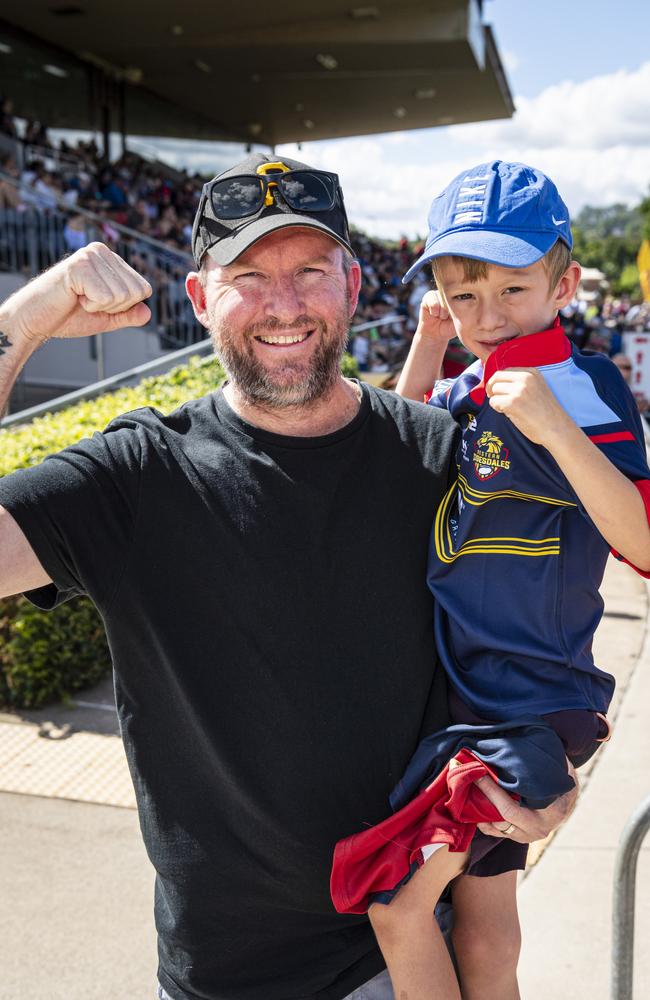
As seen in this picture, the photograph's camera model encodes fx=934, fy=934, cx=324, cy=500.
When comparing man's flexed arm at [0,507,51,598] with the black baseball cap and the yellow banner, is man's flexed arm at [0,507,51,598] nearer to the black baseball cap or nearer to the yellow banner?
the black baseball cap

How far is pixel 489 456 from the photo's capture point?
5.91ft

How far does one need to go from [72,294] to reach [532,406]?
0.88 m

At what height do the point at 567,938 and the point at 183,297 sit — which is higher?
the point at 183,297

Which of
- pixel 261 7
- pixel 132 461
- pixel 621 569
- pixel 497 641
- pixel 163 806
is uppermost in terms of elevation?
pixel 261 7

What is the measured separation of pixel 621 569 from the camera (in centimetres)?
796

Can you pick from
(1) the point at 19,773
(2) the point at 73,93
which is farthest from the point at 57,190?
(1) the point at 19,773

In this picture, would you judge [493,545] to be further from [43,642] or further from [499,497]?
[43,642]

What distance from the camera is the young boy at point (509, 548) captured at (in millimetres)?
1714

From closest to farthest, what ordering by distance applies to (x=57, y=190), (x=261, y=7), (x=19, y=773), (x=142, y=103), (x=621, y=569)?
(x=19, y=773) → (x=621, y=569) → (x=57, y=190) → (x=261, y=7) → (x=142, y=103)

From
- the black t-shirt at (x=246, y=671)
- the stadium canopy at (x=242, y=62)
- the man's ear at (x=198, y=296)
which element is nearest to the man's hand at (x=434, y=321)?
the man's ear at (x=198, y=296)

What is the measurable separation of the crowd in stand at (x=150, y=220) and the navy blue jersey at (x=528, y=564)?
3.74 metres

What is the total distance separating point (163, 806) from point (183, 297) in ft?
40.1

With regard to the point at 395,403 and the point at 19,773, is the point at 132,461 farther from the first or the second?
the point at 19,773

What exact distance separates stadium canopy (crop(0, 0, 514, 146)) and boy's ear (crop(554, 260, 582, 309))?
18128mm
